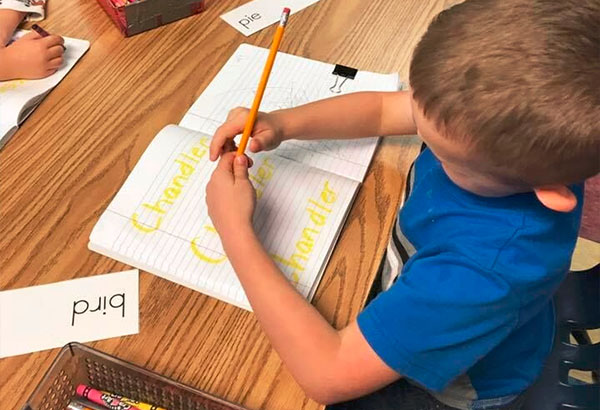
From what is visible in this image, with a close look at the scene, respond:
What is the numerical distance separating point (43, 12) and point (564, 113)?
2.64 feet

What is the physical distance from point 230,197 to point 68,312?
0.20 metres

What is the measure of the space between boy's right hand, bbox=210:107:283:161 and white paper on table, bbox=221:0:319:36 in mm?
267

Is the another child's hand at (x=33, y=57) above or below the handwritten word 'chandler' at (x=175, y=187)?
above

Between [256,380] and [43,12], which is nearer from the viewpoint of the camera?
[256,380]

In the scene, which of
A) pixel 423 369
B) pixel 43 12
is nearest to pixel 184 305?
pixel 423 369

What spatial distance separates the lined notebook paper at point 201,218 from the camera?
0.68m

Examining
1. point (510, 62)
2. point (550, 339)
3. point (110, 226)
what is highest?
point (510, 62)

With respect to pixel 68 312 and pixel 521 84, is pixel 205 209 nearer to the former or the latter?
pixel 68 312

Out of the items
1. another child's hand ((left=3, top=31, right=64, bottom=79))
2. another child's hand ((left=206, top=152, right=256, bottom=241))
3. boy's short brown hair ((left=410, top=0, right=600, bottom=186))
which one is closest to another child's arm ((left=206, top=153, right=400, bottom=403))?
another child's hand ((left=206, top=152, right=256, bottom=241))

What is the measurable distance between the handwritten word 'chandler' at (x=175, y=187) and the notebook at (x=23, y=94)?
0.22 m

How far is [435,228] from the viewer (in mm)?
645

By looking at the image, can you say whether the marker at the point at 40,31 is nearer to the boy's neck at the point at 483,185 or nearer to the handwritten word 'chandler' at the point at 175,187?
the handwritten word 'chandler' at the point at 175,187

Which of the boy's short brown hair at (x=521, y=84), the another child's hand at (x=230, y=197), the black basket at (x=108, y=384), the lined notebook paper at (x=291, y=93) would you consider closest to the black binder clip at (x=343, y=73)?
the lined notebook paper at (x=291, y=93)

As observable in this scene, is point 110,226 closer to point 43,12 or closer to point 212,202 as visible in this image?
point 212,202
